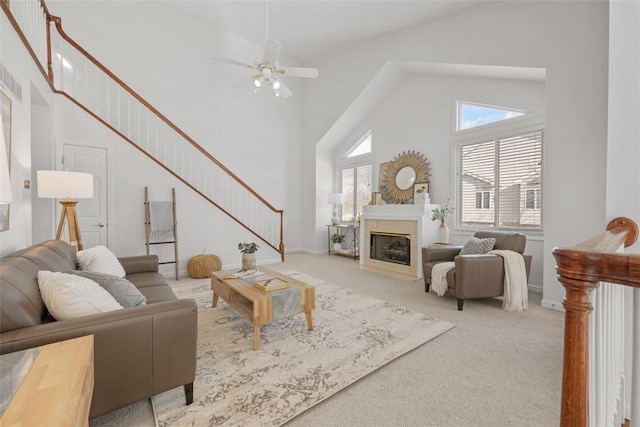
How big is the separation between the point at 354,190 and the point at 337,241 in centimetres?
129

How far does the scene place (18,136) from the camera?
2.62m

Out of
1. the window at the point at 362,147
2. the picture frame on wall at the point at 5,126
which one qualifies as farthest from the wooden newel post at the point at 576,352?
the window at the point at 362,147

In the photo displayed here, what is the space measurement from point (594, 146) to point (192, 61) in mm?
6414

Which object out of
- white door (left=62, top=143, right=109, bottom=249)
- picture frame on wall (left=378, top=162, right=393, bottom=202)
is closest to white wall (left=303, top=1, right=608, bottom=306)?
picture frame on wall (left=378, top=162, right=393, bottom=202)

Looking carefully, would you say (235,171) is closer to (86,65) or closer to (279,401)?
(86,65)

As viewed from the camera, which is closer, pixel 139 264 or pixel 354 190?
pixel 139 264

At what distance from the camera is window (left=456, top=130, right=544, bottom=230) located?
4.12m

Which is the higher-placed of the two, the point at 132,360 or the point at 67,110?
the point at 67,110

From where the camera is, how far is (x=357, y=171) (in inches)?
271

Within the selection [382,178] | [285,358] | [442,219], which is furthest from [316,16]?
[285,358]

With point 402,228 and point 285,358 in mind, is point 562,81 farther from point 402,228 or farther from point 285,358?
point 285,358

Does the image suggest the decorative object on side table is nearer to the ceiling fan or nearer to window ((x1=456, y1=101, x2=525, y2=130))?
window ((x1=456, y1=101, x2=525, y2=130))

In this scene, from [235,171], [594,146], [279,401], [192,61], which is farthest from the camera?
[235,171]

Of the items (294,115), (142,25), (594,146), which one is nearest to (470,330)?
(594,146)
